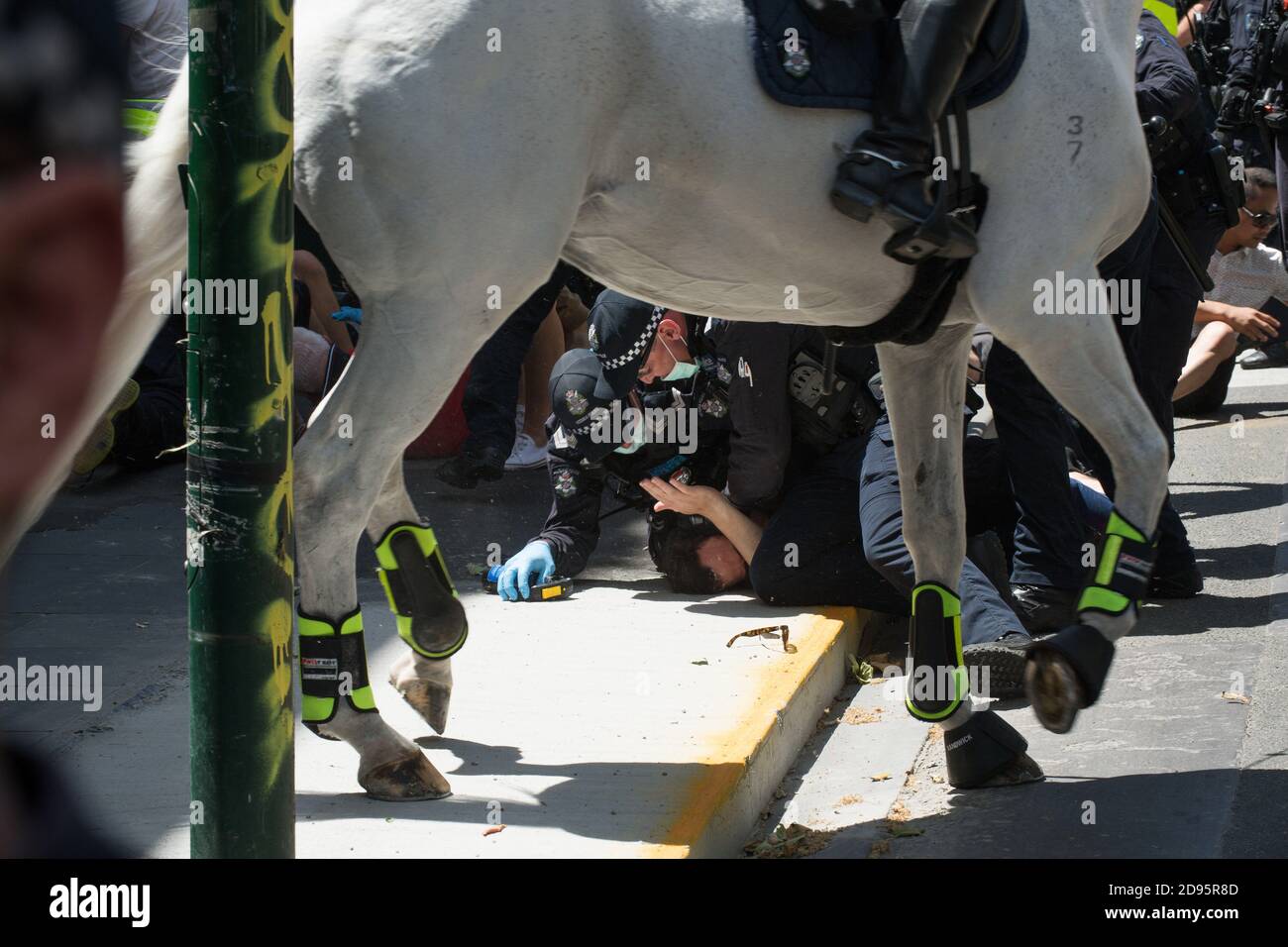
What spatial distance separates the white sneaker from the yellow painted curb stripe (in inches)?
119

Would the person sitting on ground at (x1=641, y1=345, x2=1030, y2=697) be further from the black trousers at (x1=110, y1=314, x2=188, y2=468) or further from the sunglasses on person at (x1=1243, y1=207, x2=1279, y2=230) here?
the sunglasses on person at (x1=1243, y1=207, x2=1279, y2=230)

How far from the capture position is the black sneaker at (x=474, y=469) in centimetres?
785

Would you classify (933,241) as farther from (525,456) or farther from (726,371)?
(525,456)

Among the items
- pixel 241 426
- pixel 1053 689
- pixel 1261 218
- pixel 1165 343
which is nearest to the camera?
pixel 241 426

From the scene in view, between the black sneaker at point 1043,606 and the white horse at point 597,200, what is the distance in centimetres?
214

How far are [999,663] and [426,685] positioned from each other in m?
1.96

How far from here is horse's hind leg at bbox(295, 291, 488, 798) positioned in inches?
142

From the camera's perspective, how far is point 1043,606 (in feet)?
20.1

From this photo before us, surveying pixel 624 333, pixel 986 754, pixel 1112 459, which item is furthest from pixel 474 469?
pixel 1112 459

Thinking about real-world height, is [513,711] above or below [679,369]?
below

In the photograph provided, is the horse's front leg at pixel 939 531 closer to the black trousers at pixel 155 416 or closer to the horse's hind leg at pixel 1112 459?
the horse's hind leg at pixel 1112 459

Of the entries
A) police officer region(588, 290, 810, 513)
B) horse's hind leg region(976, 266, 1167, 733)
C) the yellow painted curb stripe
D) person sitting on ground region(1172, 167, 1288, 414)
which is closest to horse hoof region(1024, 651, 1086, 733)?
horse's hind leg region(976, 266, 1167, 733)

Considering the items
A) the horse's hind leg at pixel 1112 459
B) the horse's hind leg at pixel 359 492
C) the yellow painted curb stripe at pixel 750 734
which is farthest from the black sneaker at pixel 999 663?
the horse's hind leg at pixel 359 492
